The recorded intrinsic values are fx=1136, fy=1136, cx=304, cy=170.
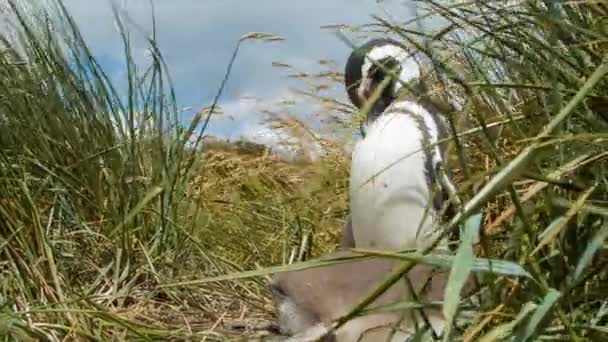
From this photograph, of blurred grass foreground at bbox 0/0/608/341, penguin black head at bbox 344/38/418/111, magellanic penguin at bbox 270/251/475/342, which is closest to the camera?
blurred grass foreground at bbox 0/0/608/341

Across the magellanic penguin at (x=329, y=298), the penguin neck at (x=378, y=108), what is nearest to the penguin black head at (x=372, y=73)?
the penguin neck at (x=378, y=108)

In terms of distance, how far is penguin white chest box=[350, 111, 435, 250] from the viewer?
172cm

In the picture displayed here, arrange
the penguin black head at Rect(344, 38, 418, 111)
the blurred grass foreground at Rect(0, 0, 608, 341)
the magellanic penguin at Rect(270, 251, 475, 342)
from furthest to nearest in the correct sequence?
the penguin black head at Rect(344, 38, 418, 111) → the magellanic penguin at Rect(270, 251, 475, 342) → the blurred grass foreground at Rect(0, 0, 608, 341)

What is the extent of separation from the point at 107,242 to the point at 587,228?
5.59 feet

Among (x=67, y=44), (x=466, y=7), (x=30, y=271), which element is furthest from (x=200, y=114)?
(x=466, y=7)

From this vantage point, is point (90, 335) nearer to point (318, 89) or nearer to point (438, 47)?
point (438, 47)

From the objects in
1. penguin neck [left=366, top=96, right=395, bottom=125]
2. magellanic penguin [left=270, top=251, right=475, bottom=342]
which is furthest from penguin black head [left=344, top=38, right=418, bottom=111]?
magellanic penguin [left=270, top=251, right=475, bottom=342]

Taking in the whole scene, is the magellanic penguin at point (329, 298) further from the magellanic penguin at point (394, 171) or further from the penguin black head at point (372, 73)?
the penguin black head at point (372, 73)

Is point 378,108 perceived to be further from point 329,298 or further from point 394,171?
point 329,298

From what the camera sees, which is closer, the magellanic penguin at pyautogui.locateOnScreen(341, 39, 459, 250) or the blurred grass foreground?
the blurred grass foreground

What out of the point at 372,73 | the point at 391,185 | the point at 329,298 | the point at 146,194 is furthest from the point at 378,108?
the point at 146,194

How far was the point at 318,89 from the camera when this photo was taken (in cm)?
305

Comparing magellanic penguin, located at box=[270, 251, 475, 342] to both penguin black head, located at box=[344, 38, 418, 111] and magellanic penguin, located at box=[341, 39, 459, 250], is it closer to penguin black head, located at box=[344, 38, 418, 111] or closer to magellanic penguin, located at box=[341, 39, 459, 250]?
magellanic penguin, located at box=[341, 39, 459, 250]

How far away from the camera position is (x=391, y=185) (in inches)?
68.6
